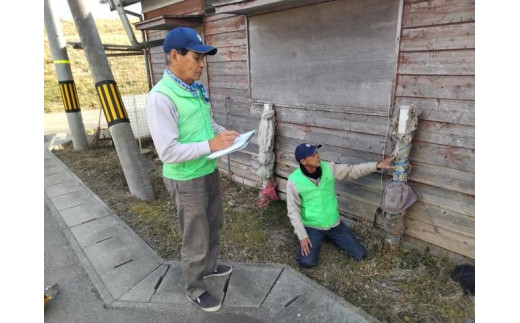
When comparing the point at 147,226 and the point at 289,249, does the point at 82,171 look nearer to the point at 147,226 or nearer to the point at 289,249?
the point at 147,226

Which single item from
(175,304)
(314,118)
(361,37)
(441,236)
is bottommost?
(175,304)

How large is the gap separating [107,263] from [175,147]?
7.50 ft

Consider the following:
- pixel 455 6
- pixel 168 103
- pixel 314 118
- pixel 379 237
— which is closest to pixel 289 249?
pixel 379 237

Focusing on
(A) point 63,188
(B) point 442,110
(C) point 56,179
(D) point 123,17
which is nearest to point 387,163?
(B) point 442,110

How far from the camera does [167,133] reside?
7.76 ft

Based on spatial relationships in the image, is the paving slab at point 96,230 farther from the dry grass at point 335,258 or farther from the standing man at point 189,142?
the standing man at point 189,142

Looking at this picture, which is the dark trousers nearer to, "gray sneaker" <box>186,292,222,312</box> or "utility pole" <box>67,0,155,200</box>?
"gray sneaker" <box>186,292,222,312</box>

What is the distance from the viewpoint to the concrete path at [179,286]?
9.66 feet

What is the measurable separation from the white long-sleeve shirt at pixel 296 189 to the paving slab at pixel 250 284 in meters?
0.51

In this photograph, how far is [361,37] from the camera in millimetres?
3607

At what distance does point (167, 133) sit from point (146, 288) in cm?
192

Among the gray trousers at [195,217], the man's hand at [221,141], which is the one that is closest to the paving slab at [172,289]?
the gray trousers at [195,217]

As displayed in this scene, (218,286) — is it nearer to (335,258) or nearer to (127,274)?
(127,274)

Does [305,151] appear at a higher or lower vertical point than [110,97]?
lower
